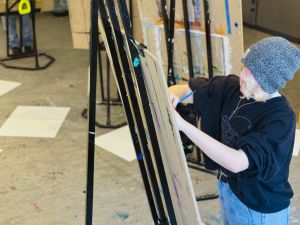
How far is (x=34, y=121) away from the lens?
295 cm

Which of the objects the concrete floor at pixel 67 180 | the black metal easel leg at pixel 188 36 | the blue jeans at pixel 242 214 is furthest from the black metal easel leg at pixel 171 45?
the blue jeans at pixel 242 214

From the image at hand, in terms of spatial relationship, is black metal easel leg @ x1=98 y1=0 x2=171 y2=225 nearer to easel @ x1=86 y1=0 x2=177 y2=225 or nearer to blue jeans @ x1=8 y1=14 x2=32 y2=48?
easel @ x1=86 y1=0 x2=177 y2=225

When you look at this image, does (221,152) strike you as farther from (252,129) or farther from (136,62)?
(136,62)

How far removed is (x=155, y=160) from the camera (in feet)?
3.56

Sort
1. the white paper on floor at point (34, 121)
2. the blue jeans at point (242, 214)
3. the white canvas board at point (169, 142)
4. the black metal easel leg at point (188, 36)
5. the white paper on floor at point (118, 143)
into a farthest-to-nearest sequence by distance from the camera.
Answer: the white paper on floor at point (34, 121) < the white paper on floor at point (118, 143) < the black metal easel leg at point (188, 36) < the blue jeans at point (242, 214) < the white canvas board at point (169, 142)

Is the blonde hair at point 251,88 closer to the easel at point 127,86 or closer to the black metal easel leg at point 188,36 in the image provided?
the easel at point 127,86

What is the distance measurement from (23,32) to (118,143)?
199cm

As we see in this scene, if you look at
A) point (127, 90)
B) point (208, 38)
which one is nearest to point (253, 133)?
point (127, 90)

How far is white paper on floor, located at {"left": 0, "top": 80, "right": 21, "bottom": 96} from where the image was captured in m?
3.41

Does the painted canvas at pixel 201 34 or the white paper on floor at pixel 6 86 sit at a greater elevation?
the painted canvas at pixel 201 34

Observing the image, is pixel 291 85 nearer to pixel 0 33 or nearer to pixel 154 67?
pixel 154 67

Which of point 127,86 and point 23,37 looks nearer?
point 127,86

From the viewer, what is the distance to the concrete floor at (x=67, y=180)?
2070 millimetres

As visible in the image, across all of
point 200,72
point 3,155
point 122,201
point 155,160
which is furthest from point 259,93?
point 3,155
